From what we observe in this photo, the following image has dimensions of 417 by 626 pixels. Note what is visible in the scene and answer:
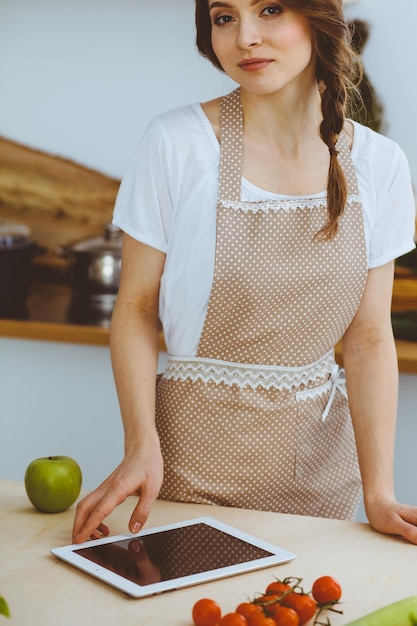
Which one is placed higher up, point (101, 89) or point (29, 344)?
point (101, 89)

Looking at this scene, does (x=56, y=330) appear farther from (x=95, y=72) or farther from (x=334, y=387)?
(x=334, y=387)

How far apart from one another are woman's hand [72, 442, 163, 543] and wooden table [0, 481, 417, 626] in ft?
0.11

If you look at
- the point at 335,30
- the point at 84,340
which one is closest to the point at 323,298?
the point at 335,30

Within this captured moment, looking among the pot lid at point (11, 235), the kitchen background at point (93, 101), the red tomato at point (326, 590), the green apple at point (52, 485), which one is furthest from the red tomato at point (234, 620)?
the pot lid at point (11, 235)

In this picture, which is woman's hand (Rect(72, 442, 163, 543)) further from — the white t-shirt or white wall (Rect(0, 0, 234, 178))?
white wall (Rect(0, 0, 234, 178))

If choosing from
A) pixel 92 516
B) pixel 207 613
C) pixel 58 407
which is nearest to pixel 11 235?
pixel 58 407

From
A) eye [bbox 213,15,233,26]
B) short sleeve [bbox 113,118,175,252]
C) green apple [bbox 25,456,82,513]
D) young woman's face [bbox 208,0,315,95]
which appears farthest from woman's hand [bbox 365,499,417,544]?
eye [bbox 213,15,233,26]

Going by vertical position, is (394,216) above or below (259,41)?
below

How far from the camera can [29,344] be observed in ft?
9.01

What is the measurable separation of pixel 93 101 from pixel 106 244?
1.66ft

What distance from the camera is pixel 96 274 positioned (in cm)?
275

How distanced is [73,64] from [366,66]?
91cm

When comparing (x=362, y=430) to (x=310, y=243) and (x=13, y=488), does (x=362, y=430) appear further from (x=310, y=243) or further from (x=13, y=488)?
(x=13, y=488)

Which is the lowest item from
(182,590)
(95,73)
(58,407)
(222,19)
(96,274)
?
(58,407)
